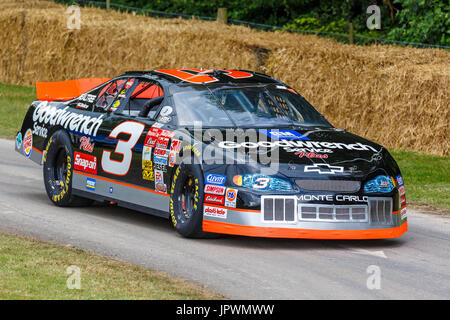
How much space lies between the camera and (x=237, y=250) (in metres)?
8.75

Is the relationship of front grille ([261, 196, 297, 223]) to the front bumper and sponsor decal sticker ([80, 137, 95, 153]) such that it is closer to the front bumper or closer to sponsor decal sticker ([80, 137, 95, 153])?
the front bumper

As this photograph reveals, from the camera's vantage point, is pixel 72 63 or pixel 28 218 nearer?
pixel 28 218

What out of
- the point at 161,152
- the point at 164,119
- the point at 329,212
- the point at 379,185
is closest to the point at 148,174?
the point at 161,152

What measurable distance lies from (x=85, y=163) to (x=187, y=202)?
6.16 feet

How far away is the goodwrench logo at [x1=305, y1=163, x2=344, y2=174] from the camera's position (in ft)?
28.2

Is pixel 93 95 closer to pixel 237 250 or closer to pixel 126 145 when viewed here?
pixel 126 145

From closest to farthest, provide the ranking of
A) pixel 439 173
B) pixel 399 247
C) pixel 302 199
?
pixel 302 199 < pixel 399 247 < pixel 439 173

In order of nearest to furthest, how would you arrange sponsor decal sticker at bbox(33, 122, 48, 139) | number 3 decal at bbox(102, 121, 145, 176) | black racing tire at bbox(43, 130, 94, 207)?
number 3 decal at bbox(102, 121, 145, 176) → black racing tire at bbox(43, 130, 94, 207) → sponsor decal sticker at bbox(33, 122, 48, 139)

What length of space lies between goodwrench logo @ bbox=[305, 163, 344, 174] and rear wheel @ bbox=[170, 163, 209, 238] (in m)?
1.03

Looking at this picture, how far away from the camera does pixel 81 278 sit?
7363 mm

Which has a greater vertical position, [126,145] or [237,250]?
[126,145]

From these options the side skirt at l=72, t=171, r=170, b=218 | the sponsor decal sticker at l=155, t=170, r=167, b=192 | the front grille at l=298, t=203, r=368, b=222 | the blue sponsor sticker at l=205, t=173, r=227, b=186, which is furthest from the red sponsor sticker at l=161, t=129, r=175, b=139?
the front grille at l=298, t=203, r=368, b=222

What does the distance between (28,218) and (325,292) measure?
4.08 meters
